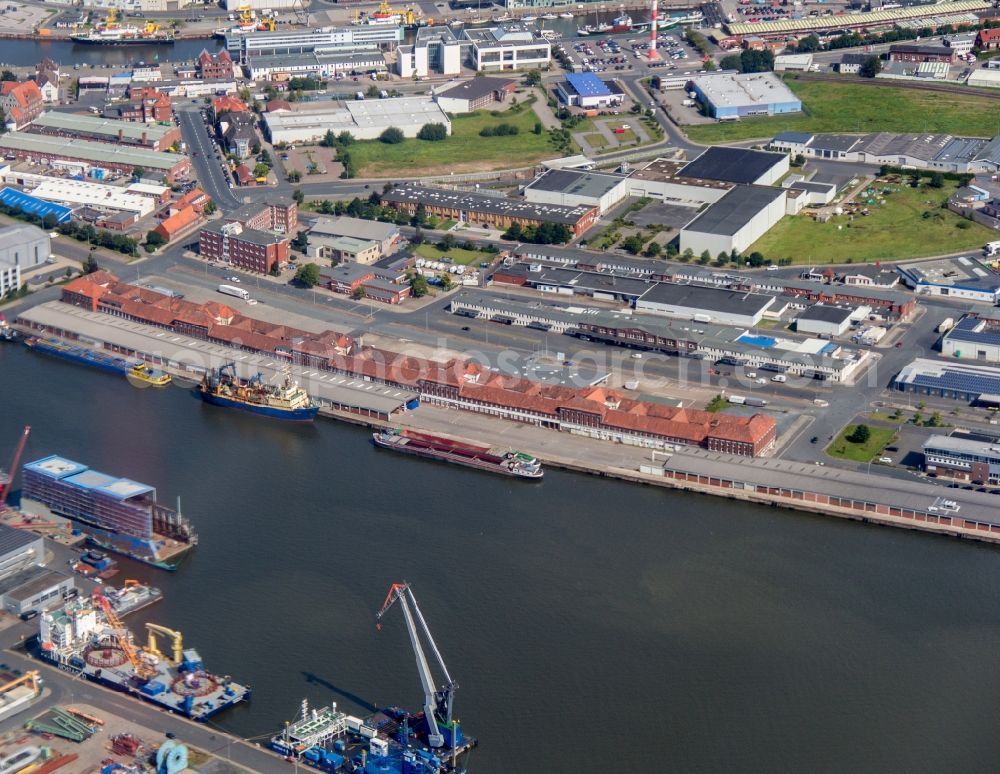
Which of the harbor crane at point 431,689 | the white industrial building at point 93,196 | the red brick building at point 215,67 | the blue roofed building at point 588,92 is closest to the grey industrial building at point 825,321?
the harbor crane at point 431,689

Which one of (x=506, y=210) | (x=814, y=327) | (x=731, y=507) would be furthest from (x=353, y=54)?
(x=731, y=507)

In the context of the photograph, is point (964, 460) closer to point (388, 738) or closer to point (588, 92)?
point (388, 738)

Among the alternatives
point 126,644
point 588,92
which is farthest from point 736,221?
point 126,644

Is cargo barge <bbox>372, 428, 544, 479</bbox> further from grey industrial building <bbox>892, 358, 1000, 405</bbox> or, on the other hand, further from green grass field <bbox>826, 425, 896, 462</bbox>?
grey industrial building <bbox>892, 358, 1000, 405</bbox>

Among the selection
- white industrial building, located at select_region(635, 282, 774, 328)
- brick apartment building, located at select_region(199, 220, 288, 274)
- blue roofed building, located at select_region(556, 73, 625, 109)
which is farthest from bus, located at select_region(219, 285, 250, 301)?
blue roofed building, located at select_region(556, 73, 625, 109)

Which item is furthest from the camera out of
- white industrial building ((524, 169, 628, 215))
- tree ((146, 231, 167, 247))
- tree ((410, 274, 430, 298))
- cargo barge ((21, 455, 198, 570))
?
white industrial building ((524, 169, 628, 215))

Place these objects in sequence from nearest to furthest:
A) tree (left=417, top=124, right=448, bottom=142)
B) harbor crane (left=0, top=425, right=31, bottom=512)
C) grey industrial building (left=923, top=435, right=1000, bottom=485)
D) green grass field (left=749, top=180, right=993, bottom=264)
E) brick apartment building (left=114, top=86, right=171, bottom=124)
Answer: harbor crane (left=0, top=425, right=31, bottom=512) < grey industrial building (left=923, top=435, right=1000, bottom=485) < green grass field (left=749, top=180, right=993, bottom=264) < tree (left=417, top=124, right=448, bottom=142) < brick apartment building (left=114, top=86, right=171, bottom=124)

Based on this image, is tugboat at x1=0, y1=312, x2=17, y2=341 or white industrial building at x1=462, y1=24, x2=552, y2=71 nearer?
tugboat at x1=0, y1=312, x2=17, y2=341

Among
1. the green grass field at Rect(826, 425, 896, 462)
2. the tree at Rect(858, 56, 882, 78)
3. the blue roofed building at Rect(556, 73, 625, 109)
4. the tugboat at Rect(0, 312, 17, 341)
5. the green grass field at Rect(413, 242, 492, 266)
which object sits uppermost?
the tree at Rect(858, 56, 882, 78)

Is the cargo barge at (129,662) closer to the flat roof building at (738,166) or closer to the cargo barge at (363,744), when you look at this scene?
the cargo barge at (363,744)
